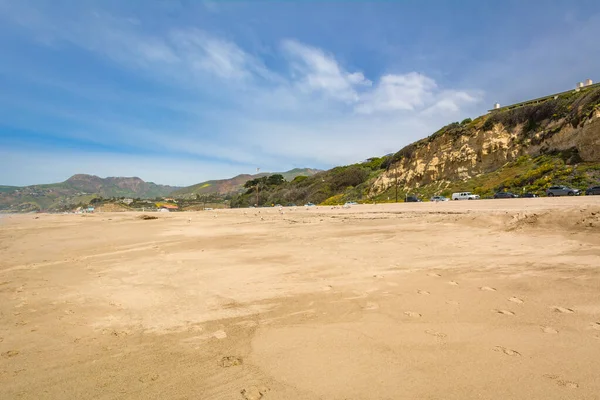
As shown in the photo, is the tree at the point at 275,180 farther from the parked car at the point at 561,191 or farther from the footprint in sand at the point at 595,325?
the footprint in sand at the point at 595,325

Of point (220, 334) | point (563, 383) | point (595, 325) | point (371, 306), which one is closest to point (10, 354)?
point (220, 334)

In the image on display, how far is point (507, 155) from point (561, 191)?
570 inches

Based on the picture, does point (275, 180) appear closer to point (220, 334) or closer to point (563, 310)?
point (220, 334)

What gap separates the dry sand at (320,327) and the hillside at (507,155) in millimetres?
27776

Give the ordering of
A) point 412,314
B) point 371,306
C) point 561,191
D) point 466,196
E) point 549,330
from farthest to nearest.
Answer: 1. point 466,196
2. point 561,191
3. point 371,306
4. point 412,314
5. point 549,330

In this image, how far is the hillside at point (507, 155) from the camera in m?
28.6

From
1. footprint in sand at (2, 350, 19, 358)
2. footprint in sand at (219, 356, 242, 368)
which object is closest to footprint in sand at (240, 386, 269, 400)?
footprint in sand at (219, 356, 242, 368)

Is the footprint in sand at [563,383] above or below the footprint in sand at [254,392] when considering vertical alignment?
above

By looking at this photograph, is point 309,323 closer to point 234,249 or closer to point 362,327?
point 362,327

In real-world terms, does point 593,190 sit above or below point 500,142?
below

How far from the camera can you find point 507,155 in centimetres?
3738

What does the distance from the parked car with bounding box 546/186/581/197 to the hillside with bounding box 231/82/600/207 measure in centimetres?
230

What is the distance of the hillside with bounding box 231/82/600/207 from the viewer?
28594 millimetres

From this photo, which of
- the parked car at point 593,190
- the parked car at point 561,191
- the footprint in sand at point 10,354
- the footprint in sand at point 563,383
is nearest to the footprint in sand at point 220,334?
the footprint in sand at point 10,354
